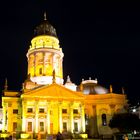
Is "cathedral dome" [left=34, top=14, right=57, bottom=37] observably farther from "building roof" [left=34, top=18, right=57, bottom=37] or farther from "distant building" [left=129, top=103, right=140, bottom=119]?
"distant building" [left=129, top=103, right=140, bottom=119]

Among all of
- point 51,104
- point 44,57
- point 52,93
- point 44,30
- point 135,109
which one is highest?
point 44,30

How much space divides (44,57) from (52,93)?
1328 cm

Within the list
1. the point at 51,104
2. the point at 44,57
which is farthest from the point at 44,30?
the point at 51,104

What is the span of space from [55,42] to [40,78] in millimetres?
11154

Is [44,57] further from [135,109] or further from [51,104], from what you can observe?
[135,109]

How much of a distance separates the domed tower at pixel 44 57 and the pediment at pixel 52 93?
704cm

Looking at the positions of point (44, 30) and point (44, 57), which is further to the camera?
point (44, 30)

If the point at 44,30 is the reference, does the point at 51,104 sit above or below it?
below

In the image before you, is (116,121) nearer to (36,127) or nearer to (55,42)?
(36,127)

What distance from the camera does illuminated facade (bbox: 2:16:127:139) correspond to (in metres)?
54.4

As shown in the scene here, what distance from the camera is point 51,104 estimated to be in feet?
185

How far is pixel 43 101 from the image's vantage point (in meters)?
55.4

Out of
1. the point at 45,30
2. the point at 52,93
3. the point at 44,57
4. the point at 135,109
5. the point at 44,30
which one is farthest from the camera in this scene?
the point at 135,109

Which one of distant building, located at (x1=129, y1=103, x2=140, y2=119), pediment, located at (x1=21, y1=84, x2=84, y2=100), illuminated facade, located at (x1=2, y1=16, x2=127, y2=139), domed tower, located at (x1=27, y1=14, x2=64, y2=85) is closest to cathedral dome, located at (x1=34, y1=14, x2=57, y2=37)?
domed tower, located at (x1=27, y1=14, x2=64, y2=85)
